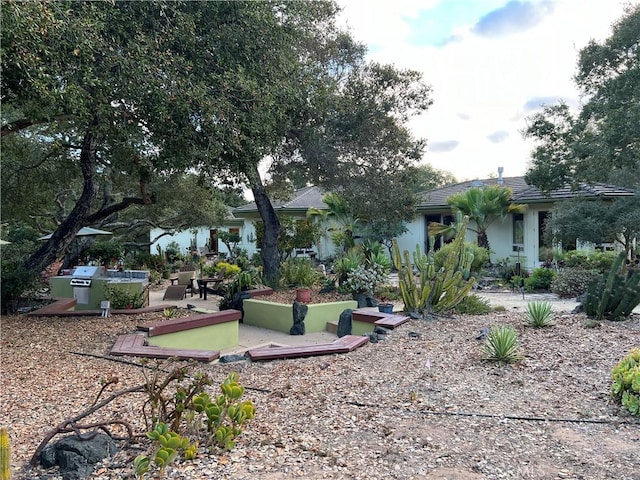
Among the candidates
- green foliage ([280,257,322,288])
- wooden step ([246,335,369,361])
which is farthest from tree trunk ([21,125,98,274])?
wooden step ([246,335,369,361])

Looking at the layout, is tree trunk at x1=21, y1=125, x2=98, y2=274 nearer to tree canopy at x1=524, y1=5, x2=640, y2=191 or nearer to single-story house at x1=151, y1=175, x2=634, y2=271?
single-story house at x1=151, y1=175, x2=634, y2=271

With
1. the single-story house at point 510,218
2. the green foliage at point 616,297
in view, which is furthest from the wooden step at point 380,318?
the single-story house at point 510,218

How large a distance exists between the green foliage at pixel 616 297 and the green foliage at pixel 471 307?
188 cm

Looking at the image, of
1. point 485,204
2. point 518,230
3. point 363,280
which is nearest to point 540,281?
point 485,204

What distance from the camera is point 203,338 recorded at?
26.2 feet

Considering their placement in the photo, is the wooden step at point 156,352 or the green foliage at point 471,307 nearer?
the wooden step at point 156,352

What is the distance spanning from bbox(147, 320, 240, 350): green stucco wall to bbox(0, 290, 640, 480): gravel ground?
2.56ft

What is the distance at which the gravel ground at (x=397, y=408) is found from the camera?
3.05 m

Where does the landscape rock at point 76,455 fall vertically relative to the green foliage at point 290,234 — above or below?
below

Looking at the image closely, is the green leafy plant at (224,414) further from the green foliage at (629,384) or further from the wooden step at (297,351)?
the green foliage at (629,384)

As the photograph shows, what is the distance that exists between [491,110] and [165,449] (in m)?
11.4

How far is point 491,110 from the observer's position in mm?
11867

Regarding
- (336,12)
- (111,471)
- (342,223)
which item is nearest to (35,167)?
(336,12)

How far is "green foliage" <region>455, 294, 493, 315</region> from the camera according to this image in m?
9.14
